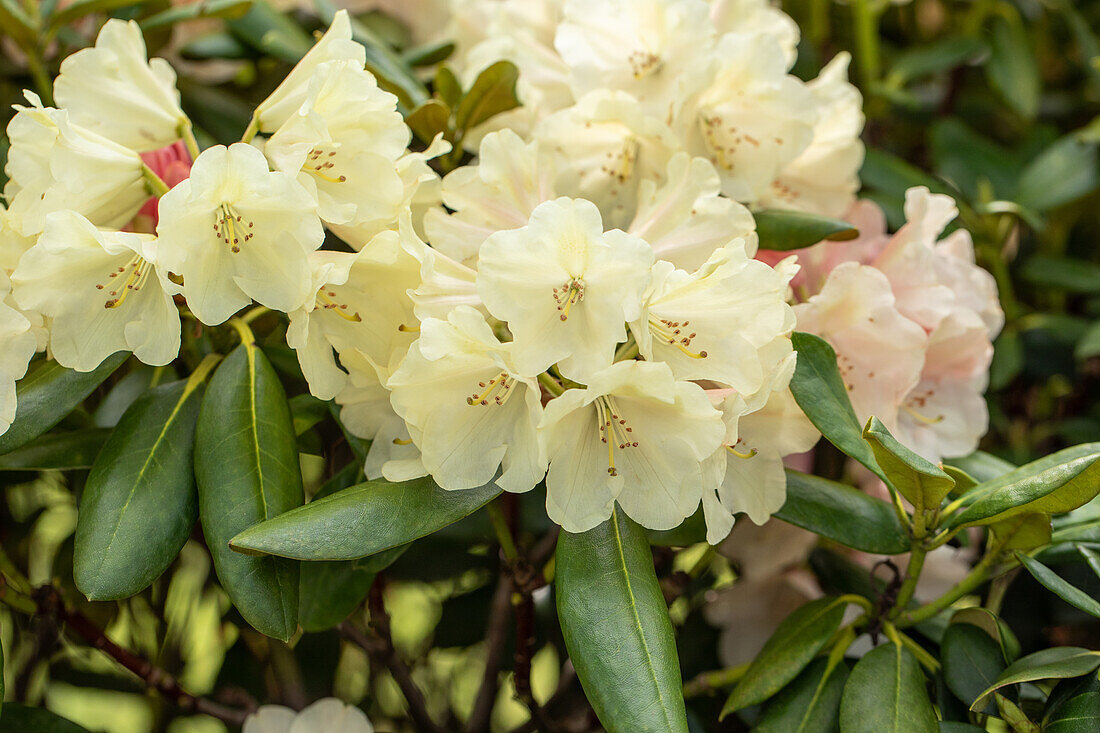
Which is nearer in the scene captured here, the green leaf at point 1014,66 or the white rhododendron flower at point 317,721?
the white rhododendron flower at point 317,721

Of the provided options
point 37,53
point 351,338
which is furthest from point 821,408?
point 37,53

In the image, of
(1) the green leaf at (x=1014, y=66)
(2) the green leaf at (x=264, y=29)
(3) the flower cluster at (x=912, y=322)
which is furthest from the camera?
(1) the green leaf at (x=1014, y=66)

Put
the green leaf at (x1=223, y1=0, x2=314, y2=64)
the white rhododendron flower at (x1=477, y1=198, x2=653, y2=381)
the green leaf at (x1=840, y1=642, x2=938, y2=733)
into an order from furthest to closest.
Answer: the green leaf at (x1=223, y1=0, x2=314, y2=64) → the green leaf at (x1=840, y1=642, x2=938, y2=733) → the white rhododendron flower at (x1=477, y1=198, x2=653, y2=381)

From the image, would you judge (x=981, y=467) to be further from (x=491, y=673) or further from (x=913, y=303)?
(x=491, y=673)

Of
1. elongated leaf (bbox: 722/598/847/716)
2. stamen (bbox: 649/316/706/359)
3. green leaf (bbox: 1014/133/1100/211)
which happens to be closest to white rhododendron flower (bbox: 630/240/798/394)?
stamen (bbox: 649/316/706/359)

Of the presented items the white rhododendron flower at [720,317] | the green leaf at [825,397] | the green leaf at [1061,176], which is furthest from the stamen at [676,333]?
the green leaf at [1061,176]

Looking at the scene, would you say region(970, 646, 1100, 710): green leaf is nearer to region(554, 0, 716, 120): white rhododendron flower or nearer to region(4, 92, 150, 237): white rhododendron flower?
region(554, 0, 716, 120): white rhododendron flower

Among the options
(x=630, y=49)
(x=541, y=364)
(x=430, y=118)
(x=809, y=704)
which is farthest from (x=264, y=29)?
(x=809, y=704)

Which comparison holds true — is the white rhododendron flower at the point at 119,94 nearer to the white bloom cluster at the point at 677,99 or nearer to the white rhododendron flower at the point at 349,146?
the white rhododendron flower at the point at 349,146
